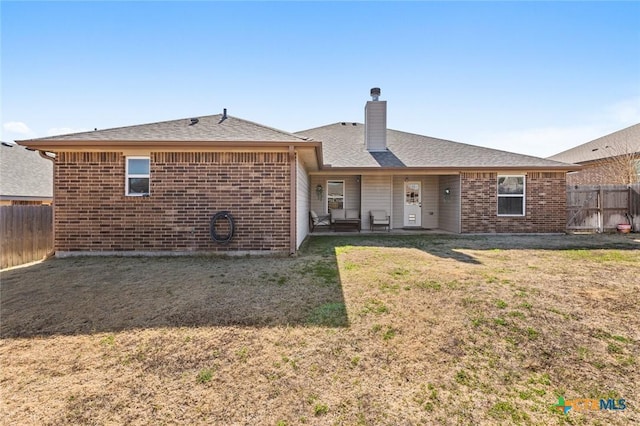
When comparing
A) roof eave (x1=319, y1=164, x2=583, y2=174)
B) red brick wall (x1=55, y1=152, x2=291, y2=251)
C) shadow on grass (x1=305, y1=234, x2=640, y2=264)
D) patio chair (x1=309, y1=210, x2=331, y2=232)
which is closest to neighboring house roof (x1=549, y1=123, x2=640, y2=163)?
roof eave (x1=319, y1=164, x2=583, y2=174)

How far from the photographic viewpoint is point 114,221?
270 inches

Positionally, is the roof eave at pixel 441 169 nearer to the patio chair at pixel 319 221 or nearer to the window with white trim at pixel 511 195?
the window with white trim at pixel 511 195

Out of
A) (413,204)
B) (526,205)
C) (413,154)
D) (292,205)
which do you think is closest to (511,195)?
(526,205)

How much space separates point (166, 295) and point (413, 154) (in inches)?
428

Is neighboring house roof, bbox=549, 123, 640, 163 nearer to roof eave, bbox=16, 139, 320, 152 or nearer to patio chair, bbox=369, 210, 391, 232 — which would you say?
patio chair, bbox=369, 210, 391, 232

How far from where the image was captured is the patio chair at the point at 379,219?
12.1 meters

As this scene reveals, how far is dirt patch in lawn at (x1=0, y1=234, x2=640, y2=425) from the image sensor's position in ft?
6.43

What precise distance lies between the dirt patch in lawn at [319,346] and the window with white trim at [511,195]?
5.80 meters

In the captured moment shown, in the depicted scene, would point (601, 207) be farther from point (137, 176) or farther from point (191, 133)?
point (137, 176)

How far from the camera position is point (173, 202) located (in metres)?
6.84

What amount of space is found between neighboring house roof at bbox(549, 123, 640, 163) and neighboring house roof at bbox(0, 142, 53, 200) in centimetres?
2945

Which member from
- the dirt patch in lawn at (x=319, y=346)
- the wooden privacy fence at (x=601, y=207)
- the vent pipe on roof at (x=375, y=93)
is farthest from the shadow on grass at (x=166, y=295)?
the wooden privacy fence at (x=601, y=207)

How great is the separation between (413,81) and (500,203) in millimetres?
5541

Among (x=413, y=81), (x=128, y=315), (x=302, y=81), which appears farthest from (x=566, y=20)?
(x=128, y=315)
